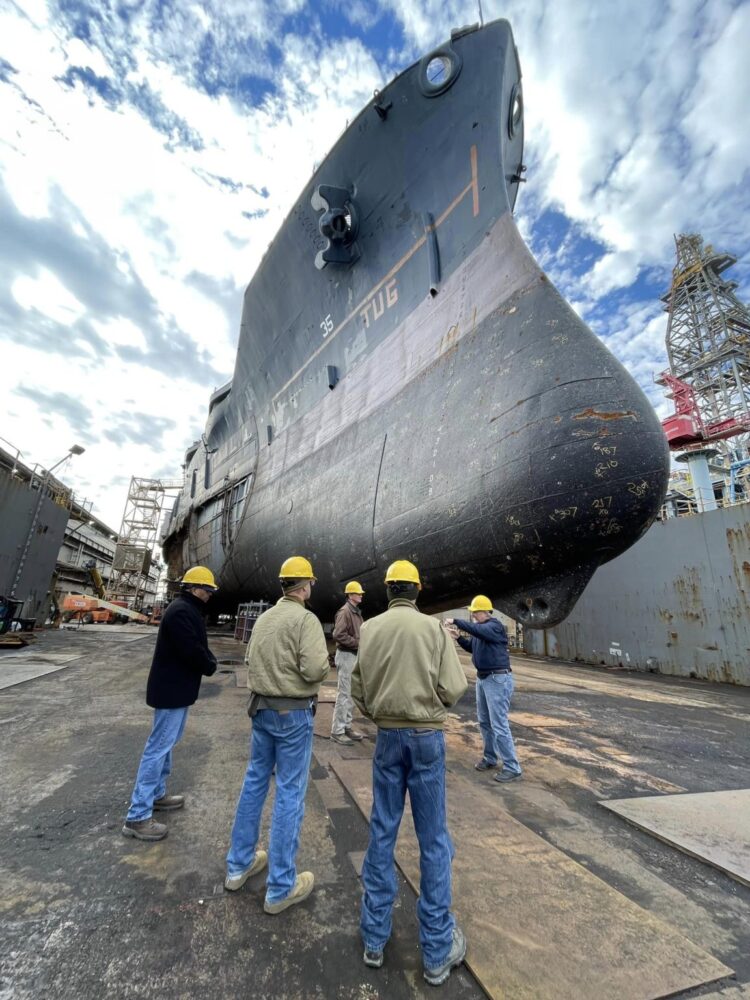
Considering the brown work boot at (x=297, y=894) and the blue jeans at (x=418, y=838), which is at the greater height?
the blue jeans at (x=418, y=838)

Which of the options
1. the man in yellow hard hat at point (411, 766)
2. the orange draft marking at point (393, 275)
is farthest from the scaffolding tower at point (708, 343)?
the man in yellow hard hat at point (411, 766)

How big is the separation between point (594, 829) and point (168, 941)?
94.4 inches

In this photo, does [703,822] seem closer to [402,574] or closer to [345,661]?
[402,574]

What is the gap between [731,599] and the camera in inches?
395

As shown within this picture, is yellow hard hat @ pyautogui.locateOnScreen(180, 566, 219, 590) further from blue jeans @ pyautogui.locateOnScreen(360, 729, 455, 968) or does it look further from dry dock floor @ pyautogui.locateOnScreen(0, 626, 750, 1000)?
blue jeans @ pyautogui.locateOnScreen(360, 729, 455, 968)

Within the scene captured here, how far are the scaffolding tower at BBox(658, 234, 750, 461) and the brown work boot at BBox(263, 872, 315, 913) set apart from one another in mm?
34941

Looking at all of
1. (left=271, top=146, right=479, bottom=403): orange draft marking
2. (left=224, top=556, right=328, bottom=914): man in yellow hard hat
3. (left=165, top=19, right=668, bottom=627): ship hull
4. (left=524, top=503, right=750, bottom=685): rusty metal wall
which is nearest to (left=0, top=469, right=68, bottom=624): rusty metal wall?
(left=165, top=19, right=668, bottom=627): ship hull

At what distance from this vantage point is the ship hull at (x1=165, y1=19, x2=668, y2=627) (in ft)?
13.1

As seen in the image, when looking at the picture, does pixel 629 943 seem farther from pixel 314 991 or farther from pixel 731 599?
pixel 731 599

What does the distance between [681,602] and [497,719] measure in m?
10.0

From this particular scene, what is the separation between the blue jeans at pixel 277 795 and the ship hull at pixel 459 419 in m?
2.85

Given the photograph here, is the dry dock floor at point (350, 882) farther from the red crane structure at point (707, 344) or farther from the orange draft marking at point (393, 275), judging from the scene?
the red crane structure at point (707, 344)

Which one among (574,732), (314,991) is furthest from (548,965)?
(574,732)

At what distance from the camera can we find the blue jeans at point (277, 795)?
73.5 inches
